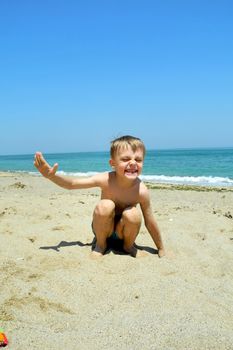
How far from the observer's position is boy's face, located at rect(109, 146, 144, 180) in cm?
356

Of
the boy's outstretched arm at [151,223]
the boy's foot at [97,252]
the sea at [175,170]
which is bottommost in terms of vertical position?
the sea at [175,170]

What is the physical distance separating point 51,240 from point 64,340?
2.06 metres

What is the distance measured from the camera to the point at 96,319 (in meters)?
2.43

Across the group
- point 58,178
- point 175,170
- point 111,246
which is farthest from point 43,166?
point 175,170

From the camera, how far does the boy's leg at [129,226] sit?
3592mm

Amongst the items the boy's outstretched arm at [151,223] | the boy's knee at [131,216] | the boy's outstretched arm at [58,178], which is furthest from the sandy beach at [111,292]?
the boy's outstretched arm at [58,178]

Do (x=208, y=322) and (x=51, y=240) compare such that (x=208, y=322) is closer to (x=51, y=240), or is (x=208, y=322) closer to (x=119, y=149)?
(x=119, y=149)

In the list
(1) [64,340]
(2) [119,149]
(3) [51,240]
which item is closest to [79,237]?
(3) [51,240]

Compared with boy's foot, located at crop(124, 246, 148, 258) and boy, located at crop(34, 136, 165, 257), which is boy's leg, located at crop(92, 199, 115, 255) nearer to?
boy, located at crop(34, 136, 165, 257)

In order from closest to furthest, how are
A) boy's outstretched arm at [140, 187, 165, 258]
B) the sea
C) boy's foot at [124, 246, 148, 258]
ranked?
boy's foot at [124, 246, 148, 258] < boy's outstretched arm at [140, 187, 165, 258] < the sea

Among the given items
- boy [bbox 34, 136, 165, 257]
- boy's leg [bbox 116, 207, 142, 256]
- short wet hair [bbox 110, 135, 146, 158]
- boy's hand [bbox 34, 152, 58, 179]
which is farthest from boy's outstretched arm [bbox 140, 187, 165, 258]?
boy's hand [bbox 34, 152, 58, 179]

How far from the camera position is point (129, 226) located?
3.62 m

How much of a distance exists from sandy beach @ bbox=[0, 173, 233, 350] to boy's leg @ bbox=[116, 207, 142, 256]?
18 centimetres

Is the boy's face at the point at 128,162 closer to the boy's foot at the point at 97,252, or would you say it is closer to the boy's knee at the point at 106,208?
the boy's knee at the point at 106,208
